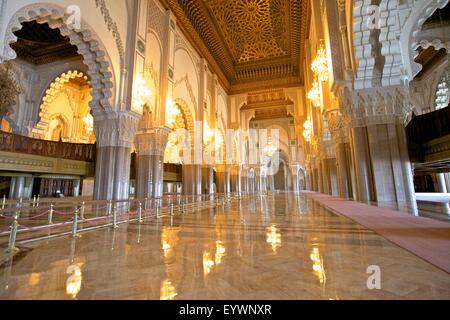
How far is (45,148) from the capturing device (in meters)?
8.76

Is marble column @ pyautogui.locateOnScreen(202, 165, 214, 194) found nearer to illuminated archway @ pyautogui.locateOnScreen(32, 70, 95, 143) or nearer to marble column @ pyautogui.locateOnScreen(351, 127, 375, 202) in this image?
illuminated archway @ pyautogui.locateOnScreen(32, 70, 95, 143)

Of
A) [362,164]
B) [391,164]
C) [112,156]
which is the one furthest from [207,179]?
[391,164]

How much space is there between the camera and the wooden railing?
7672mm

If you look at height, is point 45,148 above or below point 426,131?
below

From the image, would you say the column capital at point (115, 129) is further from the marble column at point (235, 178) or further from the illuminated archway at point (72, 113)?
the marble column at point (235, 178)

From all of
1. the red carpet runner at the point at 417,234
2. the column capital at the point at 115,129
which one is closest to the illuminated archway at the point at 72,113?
the column capital at the point at 115,129

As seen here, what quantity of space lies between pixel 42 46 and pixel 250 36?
1130cm

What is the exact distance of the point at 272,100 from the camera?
2194 centimetres

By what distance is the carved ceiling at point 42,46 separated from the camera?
422 inches

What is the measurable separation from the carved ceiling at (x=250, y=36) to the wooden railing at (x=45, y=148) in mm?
7411

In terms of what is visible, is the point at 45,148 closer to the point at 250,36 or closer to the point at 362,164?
the point at 362,164

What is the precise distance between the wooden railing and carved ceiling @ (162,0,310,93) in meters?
7.41
